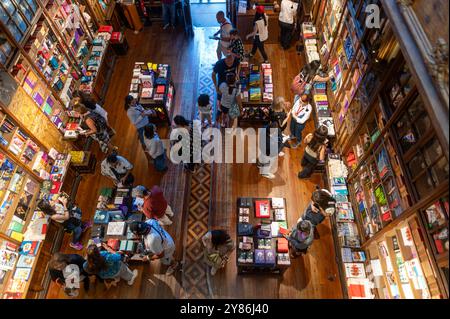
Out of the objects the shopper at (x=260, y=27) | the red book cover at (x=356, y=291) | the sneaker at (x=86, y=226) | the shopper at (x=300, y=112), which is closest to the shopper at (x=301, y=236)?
the red book cover at (x=356, y=291)

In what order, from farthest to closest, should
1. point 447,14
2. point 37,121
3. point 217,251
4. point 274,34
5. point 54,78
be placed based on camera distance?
point 274,34
point 54,78
point 37,121
point 217,251
point 447,14

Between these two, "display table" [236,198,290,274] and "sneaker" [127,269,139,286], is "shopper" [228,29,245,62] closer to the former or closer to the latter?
"display table" [236,198,290,274]

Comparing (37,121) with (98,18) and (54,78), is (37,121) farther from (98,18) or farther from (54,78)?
(98,18)

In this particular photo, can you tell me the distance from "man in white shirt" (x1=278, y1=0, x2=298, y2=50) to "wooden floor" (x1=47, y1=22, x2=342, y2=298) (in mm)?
370

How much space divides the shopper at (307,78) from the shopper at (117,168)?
4.58 m

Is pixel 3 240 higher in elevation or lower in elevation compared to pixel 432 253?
higher

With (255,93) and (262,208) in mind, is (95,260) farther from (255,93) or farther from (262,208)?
(255,93)

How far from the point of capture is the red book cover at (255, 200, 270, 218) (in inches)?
239

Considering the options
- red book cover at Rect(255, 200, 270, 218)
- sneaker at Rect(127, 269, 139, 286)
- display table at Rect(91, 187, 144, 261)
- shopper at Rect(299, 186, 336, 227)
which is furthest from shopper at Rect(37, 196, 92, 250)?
shopper at Rect(299, 186, 336, 227)
